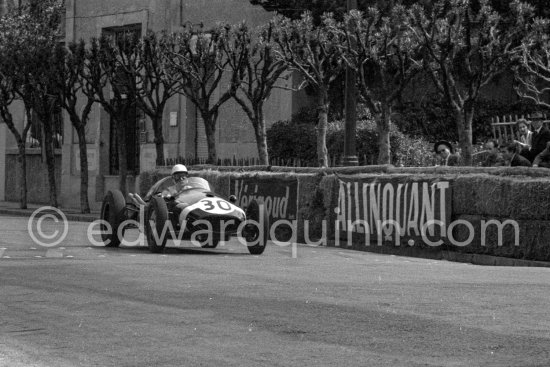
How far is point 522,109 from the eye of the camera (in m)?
33.5

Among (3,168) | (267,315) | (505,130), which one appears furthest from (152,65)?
(267,315)

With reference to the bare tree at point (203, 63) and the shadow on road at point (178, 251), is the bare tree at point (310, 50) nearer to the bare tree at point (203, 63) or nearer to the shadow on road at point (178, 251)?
the bare tree at point (203, 63)

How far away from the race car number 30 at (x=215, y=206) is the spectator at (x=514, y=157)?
4.92 meters

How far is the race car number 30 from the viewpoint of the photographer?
63.2 ft

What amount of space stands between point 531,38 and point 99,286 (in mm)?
15253

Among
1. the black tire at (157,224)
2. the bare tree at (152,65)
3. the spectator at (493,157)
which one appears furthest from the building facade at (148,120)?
the black tire at (157,224)

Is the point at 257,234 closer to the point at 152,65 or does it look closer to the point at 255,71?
the point at 255,71

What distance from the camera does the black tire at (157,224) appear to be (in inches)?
743

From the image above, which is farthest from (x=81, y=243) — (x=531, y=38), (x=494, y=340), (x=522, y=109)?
(x=522, y=109)

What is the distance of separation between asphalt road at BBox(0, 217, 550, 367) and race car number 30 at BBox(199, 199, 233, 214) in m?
2.77

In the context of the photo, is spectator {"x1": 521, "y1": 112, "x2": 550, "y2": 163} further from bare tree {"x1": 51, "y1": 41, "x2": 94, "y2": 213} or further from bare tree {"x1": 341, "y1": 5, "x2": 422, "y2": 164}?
bare tree {"x1": 51, "y1": 41, "x2": 94, "y2": 213}

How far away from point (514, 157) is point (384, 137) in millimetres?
5610

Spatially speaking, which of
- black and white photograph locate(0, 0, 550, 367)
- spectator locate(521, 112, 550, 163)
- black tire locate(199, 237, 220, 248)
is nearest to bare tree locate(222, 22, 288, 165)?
black and white photograph locate(0, 0, 550, 367)

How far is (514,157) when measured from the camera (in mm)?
20688
